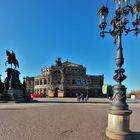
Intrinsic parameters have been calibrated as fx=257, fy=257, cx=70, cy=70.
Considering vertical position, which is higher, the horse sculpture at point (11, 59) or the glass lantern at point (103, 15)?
the horse sculpture at point (11, 59)

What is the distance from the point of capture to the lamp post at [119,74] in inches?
365

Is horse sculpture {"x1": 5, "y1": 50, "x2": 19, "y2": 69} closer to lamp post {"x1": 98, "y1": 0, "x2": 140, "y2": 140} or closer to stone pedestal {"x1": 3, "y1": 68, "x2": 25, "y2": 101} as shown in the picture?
stone pedestal {"x1": 3, "y1": 68, "x2": 25, "y2": 101}

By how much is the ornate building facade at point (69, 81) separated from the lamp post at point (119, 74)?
10784cm

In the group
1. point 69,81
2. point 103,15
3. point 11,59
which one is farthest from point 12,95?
point 69,81

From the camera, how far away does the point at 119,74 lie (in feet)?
33.2

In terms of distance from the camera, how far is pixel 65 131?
34.8 ft

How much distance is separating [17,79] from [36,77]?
9068 centimetres

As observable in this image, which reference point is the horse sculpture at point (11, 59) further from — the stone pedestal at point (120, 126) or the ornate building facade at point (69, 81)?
the ornate building facade at point (69, 81)

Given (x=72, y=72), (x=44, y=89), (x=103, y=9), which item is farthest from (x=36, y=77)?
(x=103, y=9)

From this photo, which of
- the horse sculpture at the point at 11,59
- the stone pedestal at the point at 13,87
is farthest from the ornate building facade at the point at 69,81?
the stone pedestal at the point at 13,87

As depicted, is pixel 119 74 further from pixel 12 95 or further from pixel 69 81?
pixel 69 81

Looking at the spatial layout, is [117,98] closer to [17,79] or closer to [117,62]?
[117,62]

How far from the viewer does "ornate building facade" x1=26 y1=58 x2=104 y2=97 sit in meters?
121

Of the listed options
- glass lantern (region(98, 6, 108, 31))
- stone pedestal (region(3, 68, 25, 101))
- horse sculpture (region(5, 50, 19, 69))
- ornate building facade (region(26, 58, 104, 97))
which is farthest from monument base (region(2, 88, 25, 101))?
ornate building facade (region(26, 58, 104, 97))
